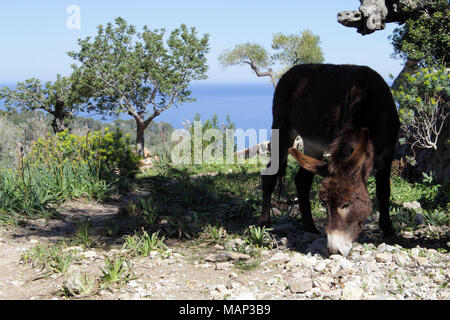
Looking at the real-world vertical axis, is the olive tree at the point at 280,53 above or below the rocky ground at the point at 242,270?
above

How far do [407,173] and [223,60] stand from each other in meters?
14.3

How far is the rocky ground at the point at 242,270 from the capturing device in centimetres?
371

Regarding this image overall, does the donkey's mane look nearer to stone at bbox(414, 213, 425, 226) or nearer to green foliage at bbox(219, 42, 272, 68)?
stone at bbox(414, 213, 425, 226)

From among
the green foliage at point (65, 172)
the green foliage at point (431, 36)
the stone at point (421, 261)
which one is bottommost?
the stone at point (421, 261)

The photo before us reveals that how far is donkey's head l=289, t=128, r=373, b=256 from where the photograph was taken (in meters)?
3.80

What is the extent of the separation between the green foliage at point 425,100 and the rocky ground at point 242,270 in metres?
2.22

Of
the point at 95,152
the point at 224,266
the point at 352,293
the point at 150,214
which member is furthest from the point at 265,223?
the point at 95,152

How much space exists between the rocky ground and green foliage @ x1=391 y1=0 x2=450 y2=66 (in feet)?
21.2

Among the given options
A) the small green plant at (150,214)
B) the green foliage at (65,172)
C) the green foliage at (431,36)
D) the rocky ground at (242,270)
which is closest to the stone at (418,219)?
the rocky ground at (242,270)

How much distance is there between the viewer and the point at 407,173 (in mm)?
8109

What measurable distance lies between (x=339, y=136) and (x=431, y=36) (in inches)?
314

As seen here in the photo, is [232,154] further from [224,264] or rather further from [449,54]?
[224,264]

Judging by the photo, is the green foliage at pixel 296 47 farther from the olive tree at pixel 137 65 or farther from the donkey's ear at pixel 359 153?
the donkey's ear at pixel 359 153
